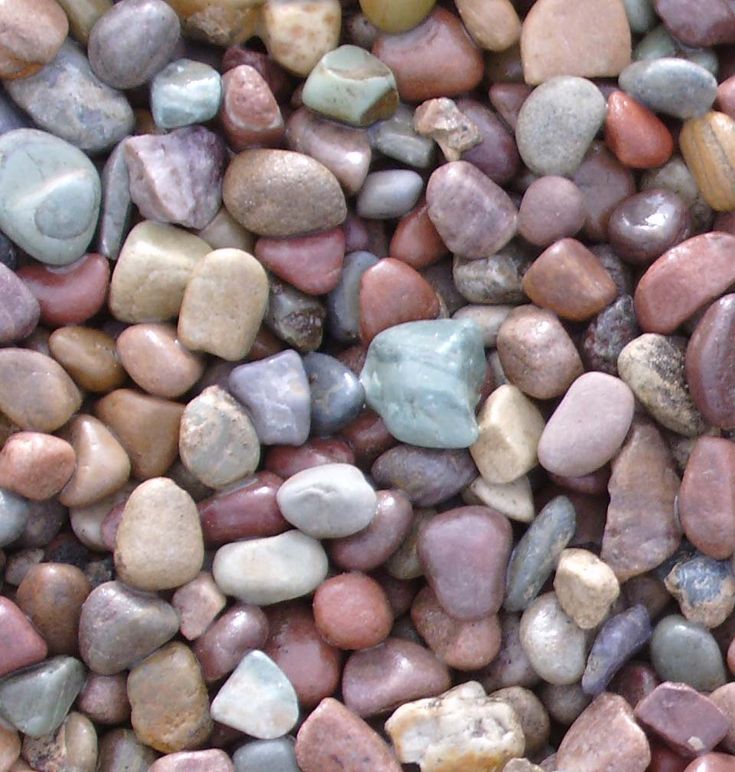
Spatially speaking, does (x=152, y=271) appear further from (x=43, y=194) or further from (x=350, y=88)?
(x=350, y=88)

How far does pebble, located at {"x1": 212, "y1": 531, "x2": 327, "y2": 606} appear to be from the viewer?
0.88 metres

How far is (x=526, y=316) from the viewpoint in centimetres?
91

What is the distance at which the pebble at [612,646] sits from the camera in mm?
866

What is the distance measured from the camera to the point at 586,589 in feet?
2.78

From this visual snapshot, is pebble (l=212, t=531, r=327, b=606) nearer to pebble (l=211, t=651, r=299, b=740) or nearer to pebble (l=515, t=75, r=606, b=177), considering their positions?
pebble (l=211, t=651, r=299, b=740)

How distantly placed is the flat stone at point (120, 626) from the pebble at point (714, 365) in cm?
43

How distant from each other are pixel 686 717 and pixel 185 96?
23.6 inches

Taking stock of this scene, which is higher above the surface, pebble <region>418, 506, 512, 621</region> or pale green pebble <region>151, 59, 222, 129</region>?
pale green pebble <region>151, 59, 222, 129</region>

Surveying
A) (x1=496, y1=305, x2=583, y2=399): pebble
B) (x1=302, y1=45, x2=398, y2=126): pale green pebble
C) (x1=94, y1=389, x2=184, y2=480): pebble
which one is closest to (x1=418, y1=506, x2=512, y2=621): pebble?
(x1=496, y1=305, x2=583, y2=399): pebble

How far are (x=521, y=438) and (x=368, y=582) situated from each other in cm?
16

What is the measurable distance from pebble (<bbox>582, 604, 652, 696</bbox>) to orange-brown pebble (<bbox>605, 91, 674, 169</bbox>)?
0.36m

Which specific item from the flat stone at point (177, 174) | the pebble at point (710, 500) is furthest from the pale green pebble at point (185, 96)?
the pebble at point (710, 500)

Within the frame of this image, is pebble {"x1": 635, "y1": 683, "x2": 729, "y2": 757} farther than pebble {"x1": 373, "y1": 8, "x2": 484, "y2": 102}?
No

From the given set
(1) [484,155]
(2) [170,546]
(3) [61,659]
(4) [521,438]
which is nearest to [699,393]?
(4) [521,438]
